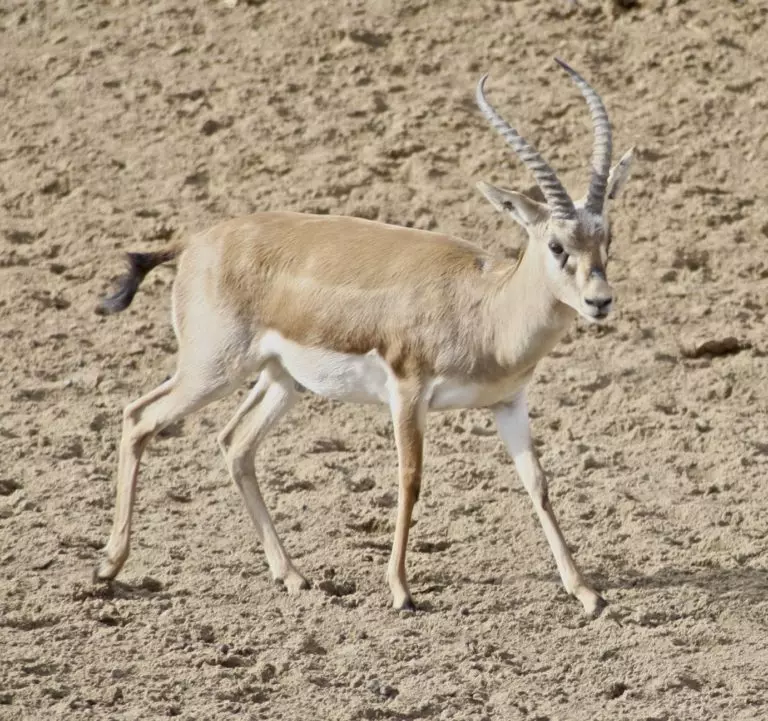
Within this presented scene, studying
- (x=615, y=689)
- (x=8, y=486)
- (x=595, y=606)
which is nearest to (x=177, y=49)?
(x=8, y=486)

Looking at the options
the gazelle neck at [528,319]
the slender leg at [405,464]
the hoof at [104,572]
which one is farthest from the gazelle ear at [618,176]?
the hoof at [104,572]

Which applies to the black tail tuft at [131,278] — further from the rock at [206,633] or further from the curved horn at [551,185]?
the curved horn at [551,185]

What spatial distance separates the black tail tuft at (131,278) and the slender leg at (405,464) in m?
1.58

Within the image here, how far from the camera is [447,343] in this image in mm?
7391

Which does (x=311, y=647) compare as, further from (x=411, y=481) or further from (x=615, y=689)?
(x=615, y=689)

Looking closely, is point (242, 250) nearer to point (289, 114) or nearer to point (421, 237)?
point (421, 237)

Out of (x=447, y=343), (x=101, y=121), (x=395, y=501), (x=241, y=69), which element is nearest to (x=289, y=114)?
(x=241, y=69)

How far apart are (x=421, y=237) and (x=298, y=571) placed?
1.72 meters

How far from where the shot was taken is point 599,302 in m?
6.88

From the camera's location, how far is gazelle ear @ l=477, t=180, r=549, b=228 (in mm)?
7266

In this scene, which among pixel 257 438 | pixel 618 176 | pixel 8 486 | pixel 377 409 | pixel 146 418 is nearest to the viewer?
pixel 618 176

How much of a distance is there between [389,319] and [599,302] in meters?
1.09

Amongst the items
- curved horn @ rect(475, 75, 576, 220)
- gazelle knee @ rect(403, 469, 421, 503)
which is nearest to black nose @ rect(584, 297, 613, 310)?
curved horn @ rect(475, 75, 576, 220)

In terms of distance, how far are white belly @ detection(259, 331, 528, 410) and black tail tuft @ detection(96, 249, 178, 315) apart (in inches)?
32.9
